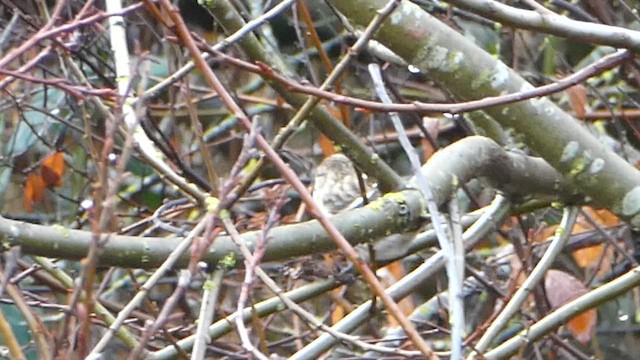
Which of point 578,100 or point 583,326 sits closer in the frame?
point 583,326

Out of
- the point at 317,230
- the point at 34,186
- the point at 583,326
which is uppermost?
the point at 34,186

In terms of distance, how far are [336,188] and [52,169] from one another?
0.97 m

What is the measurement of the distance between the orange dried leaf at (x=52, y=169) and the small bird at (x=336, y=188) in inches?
34.0

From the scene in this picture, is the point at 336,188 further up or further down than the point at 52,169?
further down

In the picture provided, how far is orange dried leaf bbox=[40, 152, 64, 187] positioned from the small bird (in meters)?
0.86

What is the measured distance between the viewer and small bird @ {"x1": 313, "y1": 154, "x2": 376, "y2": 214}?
2764mm

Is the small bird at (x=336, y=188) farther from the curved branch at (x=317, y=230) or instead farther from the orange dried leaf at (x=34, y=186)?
the orange dried leaf at (x=34, y=186)

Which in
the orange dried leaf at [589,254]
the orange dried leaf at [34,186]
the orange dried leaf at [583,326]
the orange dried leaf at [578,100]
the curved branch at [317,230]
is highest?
the orange dried leaf at [34,186]

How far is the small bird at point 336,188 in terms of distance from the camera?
2764 millimetres

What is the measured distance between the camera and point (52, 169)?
334 centimetres

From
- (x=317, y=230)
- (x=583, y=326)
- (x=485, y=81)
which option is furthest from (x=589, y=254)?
(x=317, y=230)

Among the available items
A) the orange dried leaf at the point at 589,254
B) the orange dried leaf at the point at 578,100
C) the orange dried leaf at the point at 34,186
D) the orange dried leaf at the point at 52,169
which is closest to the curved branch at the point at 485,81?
the orange dried leaf at the point at 578,100

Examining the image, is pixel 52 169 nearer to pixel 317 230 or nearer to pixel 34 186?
pixel 34 186

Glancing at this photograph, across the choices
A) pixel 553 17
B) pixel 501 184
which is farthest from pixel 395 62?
pixel 553 17
